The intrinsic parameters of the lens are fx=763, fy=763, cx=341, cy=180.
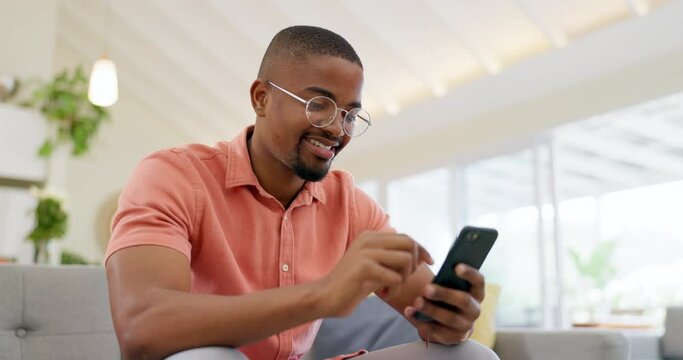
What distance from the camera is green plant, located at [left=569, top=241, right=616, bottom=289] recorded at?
9.06 meters

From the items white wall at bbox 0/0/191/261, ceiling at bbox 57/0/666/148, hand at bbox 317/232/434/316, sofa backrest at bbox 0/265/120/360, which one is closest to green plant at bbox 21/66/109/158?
white wall at bbox 0/0/191/261

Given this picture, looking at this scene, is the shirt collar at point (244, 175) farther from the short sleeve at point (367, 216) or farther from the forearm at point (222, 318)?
the forearm at point (222, 318)

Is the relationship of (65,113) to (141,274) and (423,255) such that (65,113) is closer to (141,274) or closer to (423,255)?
(141,274)

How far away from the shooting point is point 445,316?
1.09 meters

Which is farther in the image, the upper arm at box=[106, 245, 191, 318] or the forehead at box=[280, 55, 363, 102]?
the forehead at box=[280, 55, 363, 102]

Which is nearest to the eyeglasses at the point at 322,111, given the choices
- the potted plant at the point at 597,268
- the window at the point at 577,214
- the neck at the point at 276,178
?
the neck at the point at 276,178

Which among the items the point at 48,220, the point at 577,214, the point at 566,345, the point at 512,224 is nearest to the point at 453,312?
the point at 566,345

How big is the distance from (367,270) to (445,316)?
9.2 inches

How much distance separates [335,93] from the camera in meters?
1.30

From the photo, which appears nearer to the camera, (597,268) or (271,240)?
(271,240)

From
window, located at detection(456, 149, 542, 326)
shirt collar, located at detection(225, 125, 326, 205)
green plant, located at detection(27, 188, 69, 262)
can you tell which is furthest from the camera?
window, located at detection(456, 149, 542, 326)

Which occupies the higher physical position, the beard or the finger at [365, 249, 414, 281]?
the beard

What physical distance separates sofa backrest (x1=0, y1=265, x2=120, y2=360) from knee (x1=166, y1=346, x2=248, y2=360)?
2.44 feet

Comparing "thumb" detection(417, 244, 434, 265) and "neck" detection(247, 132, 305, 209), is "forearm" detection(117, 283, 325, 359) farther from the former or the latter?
"neck" detection(247, 132, 305, 209)
